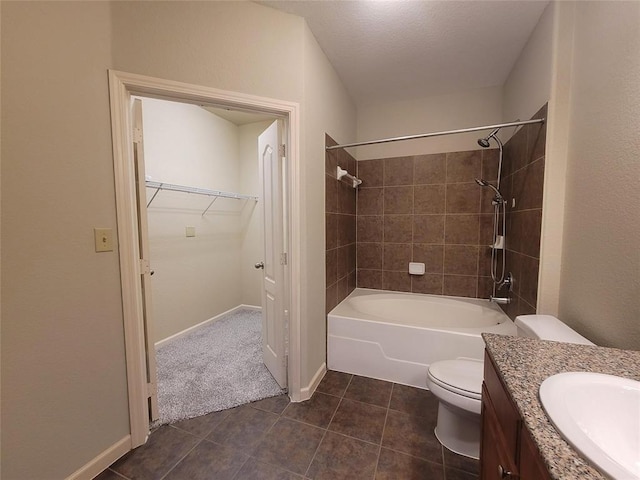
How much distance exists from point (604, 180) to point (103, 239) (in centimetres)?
235

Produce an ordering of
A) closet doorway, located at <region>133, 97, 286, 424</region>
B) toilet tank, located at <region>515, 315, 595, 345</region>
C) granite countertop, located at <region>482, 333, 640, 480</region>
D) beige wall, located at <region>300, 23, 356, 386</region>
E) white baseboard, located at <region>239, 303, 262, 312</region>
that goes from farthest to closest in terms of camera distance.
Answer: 1. white baseboard, located at <region>239, 303, 262, 312</region>
2. closet doorway, located at <region>133, 97, 286, 424</region>
3. beige wall, located at <region>300, 23, 356, 386</region>
4. toilet tank, located at <region>515, 315, 595, 345</region>
5. granite countertop, located at <region>482, 333, 640, 480</region>

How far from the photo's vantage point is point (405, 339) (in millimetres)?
1966

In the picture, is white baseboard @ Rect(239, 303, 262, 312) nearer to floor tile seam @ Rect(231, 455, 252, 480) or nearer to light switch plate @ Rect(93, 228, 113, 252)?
floor tile seam @ Rect(231, 455, 252, 480)

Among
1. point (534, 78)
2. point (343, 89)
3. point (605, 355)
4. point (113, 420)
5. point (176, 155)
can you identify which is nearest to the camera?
point (605, 355)

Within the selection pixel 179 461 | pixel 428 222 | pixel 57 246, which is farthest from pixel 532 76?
pixel 179 461

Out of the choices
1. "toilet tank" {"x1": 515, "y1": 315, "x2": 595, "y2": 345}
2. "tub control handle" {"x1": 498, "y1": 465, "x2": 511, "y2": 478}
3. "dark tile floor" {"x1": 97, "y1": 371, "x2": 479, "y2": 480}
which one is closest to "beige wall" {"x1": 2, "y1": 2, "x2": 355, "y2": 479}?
"dark tile floor" {"x1": 97, "y1": 371, "x2": 479, "y2": 480}

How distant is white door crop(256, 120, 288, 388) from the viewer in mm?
1813

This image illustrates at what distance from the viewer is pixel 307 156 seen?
1.75 meters

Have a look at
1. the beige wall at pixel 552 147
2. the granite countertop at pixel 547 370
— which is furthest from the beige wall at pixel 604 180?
the granite countertop at pixel 547 370

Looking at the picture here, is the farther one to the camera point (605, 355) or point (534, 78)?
point (534, 78)

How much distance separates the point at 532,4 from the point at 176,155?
9.99ft

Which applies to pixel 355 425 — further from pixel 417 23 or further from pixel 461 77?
pixel 461 77

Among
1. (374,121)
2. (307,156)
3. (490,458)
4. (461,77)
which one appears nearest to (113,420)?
(490,458)

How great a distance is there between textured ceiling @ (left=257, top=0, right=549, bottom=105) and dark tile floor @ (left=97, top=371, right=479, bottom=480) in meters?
2.52
